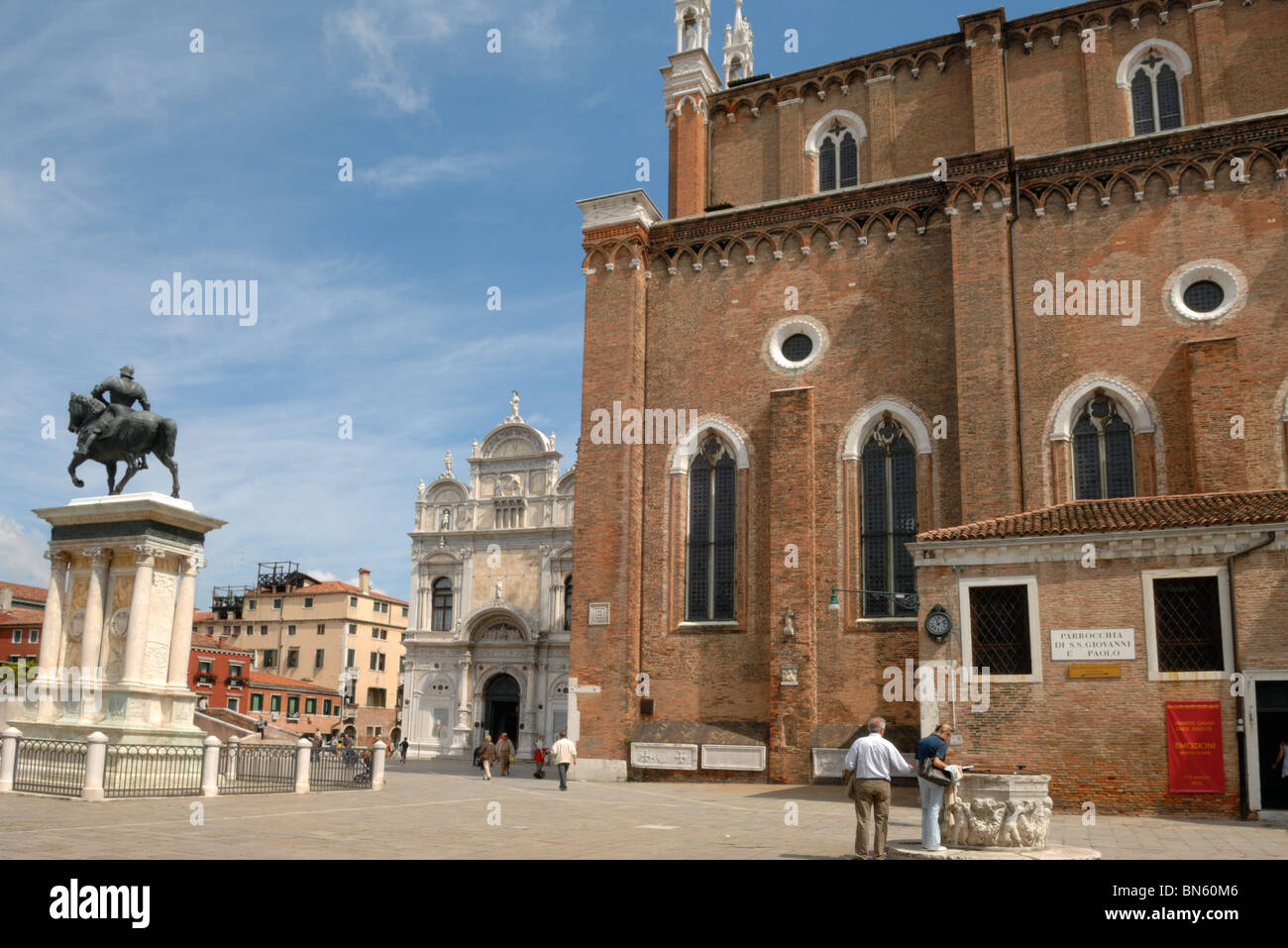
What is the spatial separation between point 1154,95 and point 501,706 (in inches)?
1354

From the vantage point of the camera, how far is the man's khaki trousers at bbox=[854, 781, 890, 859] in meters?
11.4

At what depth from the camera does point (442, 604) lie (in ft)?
164

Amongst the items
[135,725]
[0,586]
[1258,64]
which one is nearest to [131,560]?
[135,725]

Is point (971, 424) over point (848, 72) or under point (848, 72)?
under

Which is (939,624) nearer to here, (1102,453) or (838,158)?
(1102,453)

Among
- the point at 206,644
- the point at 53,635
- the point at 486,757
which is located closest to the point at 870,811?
the point at 53,635

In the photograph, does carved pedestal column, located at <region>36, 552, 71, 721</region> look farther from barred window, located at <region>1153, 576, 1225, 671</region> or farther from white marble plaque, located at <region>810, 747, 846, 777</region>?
barred window, located at <region>1153, 576, 1225, 671</region>

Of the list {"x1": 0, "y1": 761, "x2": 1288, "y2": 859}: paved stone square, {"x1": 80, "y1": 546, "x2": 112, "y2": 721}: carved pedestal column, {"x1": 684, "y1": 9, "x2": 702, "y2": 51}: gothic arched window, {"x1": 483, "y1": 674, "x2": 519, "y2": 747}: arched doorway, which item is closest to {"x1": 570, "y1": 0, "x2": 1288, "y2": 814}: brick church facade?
{"x1": 0, "y1": 761, "x2": 1288, "y2": 859}: paved stone square

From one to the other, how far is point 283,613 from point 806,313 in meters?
54.3

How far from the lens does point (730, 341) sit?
26297 mm

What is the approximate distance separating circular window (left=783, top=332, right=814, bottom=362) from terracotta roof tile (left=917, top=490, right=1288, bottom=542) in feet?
22.3

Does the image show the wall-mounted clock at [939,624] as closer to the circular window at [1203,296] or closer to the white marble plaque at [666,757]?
the white marble plaque at [666,757]
